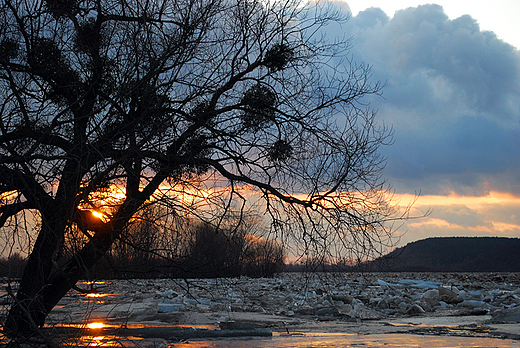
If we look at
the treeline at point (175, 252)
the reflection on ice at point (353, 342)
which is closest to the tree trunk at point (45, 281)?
the treeline at point (175, 252)

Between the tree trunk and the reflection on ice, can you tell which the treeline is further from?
the reflection on ice

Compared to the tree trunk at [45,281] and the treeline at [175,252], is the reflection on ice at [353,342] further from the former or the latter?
the tree trunk at [45,281]

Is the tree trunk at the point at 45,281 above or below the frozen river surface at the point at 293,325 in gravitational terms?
above

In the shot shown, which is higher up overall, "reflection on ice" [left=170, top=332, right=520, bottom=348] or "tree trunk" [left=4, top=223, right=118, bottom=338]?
"tree trunk" [left=4, top=223, right=118, bottom=338]

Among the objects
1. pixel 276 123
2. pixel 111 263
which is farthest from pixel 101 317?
pixel 276 123

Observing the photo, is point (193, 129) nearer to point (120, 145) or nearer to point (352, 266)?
point (120, 145)

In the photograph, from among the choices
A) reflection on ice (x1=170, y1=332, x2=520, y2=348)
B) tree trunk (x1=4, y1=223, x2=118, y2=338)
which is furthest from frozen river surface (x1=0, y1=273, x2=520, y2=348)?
tree trunk (x1=4, y1=223, x2=118, y2=338)

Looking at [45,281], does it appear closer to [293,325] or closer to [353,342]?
[353,342]

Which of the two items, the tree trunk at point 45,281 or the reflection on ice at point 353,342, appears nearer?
the tree trunk at point 45,281

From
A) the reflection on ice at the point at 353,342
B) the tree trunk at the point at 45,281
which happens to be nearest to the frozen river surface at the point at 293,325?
the reflection on ice at the point at 353,342

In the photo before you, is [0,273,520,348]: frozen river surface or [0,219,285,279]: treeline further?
[0,273,520,348]: frozen river surface

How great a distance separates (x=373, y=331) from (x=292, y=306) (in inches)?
197

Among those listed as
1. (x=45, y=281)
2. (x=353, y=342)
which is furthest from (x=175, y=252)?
(x=353, y=342)

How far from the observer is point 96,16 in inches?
245
